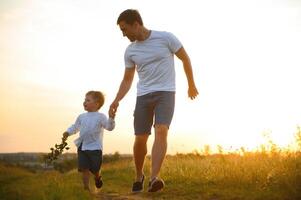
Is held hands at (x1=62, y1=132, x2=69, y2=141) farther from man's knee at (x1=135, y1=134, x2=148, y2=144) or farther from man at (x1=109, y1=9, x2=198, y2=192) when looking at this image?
man's knee at (x1=135, y1=134, x2=148, y2=144)

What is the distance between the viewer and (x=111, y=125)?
8.34 metres

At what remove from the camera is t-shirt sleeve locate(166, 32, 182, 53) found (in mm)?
7438

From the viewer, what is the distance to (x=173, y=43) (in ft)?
24.4

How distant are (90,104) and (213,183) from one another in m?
2.43

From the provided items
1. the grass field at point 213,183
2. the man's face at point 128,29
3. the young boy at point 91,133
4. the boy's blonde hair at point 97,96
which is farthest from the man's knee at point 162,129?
the boy's blonde hair at point 97,96

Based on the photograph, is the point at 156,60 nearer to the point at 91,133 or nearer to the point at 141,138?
the point at 141,138

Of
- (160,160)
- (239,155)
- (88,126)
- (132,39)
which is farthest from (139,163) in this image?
(239,155)

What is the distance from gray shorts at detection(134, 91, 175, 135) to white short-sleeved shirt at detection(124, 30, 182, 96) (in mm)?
87

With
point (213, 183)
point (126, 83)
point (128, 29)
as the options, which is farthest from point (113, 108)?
point (213, 183)

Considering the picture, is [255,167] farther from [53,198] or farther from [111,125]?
[53,198]

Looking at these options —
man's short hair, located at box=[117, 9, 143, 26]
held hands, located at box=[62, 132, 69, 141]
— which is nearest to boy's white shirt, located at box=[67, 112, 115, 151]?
held hands, located at box=[62, 132, 69, 141]

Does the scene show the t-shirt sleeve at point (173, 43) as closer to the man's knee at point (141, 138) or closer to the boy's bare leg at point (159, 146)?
the boy's bare leg at point (159, 146)

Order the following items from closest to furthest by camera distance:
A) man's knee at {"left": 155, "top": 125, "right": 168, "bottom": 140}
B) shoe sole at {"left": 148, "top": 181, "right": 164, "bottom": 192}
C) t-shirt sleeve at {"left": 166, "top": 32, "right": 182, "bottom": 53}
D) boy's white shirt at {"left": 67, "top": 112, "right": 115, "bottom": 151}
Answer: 1. shoe sole at {"left": 148, "top": 181, "right": 164, "bottom": 192}
2. man's knee at {"left": 155, "top": 125, "right": 168, "bottom": 140}
3. t-shirt sleeve at {"left": 166, "top": 32, "right": 182, "bottom": 53}
4. boy's white shirt at {"left": 67, "top": 112, "right": 115, "bottom": 151}

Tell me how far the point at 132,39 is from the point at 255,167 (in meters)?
2.93
